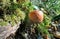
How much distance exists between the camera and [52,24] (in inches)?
81.4

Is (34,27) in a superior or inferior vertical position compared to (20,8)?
inferior

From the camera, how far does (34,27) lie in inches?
73.3

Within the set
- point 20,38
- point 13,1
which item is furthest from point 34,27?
point 13,1

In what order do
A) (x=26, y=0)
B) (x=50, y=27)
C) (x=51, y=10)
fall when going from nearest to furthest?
(x=26, y=0)
(x=50, y=27)
(x=51, y=10)

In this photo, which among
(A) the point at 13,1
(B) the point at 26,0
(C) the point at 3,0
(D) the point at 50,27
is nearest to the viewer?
(C) the point at 3,0

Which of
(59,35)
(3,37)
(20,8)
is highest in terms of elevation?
(20,8)

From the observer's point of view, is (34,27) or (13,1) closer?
(13,1)

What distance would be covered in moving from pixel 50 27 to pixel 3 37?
713 millimetres

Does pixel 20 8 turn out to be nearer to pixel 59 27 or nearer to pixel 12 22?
pixel 12 22

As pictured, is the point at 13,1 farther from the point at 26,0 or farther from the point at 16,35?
the point at 16,35

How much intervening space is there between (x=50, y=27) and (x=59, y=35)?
0.15 metres

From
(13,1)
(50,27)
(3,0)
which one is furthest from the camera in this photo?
(50,27)

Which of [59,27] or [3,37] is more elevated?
[3,37]

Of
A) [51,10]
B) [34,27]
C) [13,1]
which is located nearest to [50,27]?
[34,27]
